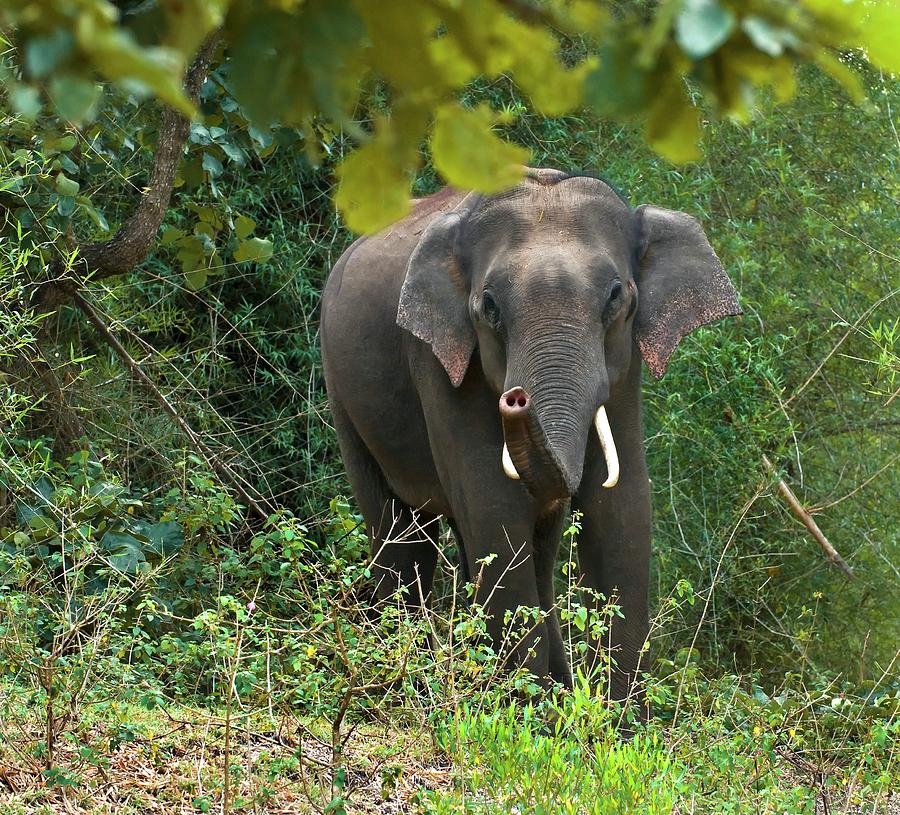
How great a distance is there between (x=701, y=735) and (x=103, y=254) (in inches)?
109

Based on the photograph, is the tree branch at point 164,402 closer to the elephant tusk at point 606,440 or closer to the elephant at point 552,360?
the elephant at point 552,360

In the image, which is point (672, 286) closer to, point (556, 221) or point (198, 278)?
point (556, 221)

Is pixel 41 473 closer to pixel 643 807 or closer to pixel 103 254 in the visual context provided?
pixel 103 254

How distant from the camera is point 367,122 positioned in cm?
746

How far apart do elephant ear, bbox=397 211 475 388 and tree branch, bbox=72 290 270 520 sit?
106cm

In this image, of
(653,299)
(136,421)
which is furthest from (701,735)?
(136,421)

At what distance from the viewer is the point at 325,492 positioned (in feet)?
24.3

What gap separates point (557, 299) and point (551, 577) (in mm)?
1408

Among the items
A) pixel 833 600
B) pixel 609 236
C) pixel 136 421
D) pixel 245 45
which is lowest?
pixel 833 600

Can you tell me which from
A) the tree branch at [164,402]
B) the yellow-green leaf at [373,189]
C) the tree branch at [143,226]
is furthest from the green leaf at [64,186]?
the yellow-green leaf at [373,189]

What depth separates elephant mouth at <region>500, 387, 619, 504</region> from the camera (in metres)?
4.46

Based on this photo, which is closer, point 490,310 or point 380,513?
point 490,310

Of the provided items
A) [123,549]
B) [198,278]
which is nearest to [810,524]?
[198,278]

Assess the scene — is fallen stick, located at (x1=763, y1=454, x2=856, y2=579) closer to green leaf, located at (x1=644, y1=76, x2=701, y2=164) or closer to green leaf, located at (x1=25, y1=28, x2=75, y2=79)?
green leaf, located at (x1=644, y1=76, x2=701, y2=164)
